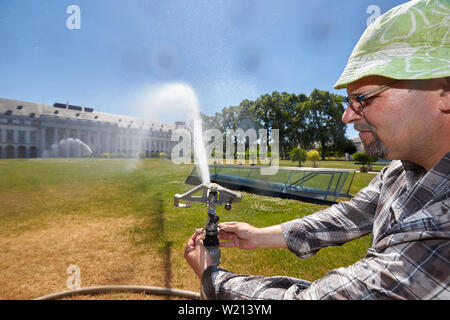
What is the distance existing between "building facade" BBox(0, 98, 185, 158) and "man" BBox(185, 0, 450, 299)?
184 feet

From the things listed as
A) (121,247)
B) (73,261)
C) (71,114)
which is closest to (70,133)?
(71,114)

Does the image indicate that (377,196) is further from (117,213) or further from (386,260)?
(117,213)

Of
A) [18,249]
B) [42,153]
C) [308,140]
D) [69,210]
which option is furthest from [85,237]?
[42,153]

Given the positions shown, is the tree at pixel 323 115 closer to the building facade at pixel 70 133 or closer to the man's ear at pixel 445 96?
the building facade at pixel 70 133

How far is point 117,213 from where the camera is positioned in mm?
7383

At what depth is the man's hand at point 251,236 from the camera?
175 cm

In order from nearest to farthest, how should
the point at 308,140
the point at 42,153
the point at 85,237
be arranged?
the point at 85,237 → the point at 308,140 → the point at 42,153

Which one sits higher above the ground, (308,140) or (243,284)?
(308,140)

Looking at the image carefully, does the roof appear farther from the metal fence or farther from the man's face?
the man's face

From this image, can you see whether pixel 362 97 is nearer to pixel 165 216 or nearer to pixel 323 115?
pixel 165 216

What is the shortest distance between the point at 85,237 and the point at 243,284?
5.63 m

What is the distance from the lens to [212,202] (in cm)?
164

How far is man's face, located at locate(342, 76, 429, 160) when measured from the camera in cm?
99
